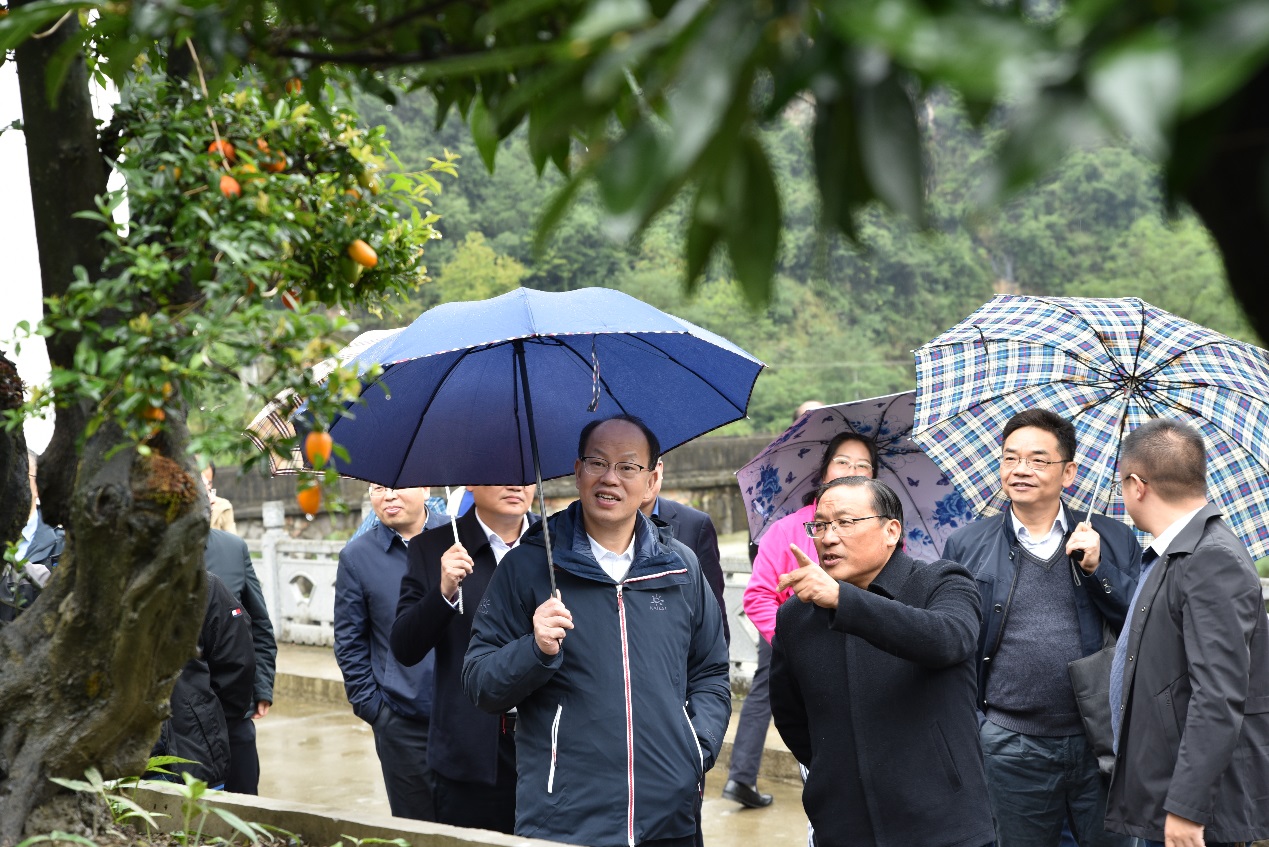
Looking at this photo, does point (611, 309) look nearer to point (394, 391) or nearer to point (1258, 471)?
point (394, 391)

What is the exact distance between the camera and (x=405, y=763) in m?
4.30

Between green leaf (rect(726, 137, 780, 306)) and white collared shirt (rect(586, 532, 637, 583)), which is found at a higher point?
green leaf (rect(726, 137, 780, 306))

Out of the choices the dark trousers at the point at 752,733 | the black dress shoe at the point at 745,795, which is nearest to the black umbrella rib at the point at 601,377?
the dark trousers at the point at 752,733

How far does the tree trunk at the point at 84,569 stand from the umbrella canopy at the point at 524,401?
1.17m

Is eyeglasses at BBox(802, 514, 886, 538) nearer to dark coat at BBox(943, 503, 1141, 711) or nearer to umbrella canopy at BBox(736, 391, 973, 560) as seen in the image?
dark coat at BBox(943, 503, 1141, 711)

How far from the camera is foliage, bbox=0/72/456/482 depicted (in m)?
1.94

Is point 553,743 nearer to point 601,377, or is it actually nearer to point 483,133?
point 601,377

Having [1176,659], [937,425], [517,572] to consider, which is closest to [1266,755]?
[1176,659]

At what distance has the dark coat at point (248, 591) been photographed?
4.86 metres

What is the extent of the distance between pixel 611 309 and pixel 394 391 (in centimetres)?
76

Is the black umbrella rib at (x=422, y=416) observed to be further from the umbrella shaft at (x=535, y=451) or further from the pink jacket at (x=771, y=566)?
the pink jacket at (x=771, y=566)

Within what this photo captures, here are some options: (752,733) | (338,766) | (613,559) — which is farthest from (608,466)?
(338,766)

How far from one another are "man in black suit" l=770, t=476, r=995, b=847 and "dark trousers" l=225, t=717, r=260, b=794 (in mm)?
2316

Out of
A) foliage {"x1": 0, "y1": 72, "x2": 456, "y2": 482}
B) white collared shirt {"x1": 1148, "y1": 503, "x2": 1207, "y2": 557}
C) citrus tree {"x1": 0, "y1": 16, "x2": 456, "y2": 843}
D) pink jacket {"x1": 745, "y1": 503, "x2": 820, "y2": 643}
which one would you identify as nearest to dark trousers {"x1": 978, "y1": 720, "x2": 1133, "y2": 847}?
white collared shirt {"x1": 1148, "y1": 503, "x2": 1207, "y2": 557}
